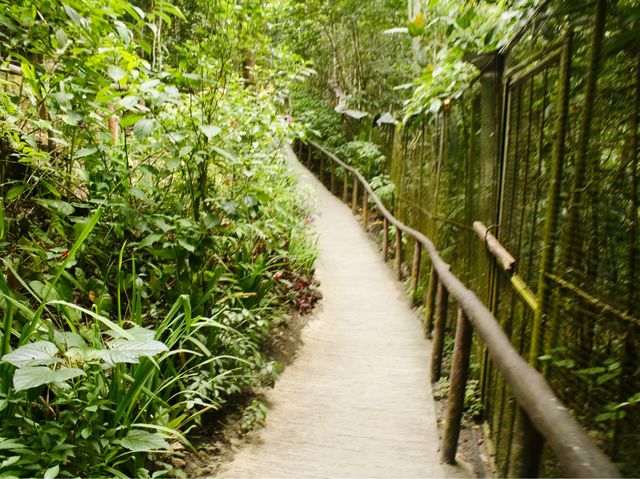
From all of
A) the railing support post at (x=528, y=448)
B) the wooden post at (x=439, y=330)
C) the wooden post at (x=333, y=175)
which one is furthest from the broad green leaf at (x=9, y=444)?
the wooden post at (x=333, y=175)

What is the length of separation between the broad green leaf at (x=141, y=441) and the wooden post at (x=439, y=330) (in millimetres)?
2168

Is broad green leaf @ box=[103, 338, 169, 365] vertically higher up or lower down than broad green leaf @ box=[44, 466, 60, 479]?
higher up

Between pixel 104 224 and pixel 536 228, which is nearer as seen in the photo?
pixel 536 228

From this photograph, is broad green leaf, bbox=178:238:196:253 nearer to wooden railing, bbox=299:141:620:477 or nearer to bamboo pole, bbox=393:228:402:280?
wooden railing, bbox=299:141:620:477

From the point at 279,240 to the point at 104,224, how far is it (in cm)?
246

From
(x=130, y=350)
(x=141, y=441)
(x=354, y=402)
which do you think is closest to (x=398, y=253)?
(x=354, y=402)

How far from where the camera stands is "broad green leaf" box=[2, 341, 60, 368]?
1570mm

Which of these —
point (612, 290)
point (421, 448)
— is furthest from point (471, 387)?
point (612, 290)

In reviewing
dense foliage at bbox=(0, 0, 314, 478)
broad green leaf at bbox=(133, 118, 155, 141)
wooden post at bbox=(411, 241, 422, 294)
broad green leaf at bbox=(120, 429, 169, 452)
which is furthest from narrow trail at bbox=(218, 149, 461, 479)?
broad green leaf at bbox=(133, 118, 155, 141)

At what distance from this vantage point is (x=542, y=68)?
6.74 ft

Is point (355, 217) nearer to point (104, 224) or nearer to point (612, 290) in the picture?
point (104, 224)

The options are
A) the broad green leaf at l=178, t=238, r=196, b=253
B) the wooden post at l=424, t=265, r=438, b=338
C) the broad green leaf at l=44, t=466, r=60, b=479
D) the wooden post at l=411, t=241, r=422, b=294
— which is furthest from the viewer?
the wooden post at l=411, t=241, r=422, b=294

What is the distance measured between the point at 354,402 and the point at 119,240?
87.7 inches

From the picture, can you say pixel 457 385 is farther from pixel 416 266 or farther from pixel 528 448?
pixel 416 266
